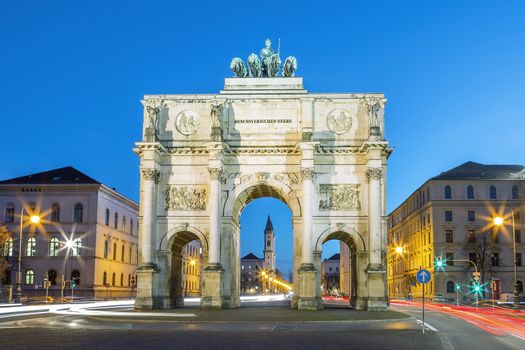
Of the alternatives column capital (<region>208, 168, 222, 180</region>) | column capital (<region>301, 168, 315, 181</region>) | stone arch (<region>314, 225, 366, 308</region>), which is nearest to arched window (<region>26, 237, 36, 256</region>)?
column capital (<region>208, 168, 222, 180</region>)

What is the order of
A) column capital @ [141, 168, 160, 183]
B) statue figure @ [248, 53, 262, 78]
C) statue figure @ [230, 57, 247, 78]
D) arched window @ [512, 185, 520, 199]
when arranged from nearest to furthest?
column capital @ [141, 168, 160, 183], statue figure @ [230, 57, 247, 78], statue figure @ [248, 53, 262, 78], arched window @ [512, 185, 520, 199]

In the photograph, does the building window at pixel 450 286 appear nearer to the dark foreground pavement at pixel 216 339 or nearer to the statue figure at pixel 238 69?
the statue figure at pixel 238 69

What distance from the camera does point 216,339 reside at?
2041 cm

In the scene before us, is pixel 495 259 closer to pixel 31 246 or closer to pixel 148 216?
pixel 148 216

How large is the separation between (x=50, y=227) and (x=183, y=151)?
1389 inches

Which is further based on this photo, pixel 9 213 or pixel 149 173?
pixel 9 213

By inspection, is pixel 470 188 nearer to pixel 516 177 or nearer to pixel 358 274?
pixel 516 177

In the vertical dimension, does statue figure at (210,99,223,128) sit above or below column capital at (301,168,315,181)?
above

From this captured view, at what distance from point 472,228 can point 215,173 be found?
50.2m

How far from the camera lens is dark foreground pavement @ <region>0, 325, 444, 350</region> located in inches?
715

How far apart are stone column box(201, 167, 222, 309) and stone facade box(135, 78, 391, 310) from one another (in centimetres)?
7

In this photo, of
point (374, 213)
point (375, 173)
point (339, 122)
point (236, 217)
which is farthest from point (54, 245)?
point (375, 173)

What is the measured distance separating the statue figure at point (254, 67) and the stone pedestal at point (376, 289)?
15419 millimetres

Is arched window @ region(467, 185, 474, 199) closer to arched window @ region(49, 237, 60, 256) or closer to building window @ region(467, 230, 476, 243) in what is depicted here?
building window @ region(467, 230, 476, 243)
